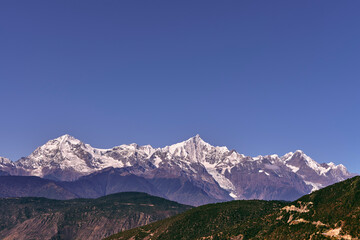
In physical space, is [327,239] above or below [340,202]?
below

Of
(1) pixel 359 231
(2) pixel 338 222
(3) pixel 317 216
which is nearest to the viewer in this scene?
(1) pixel 359 231

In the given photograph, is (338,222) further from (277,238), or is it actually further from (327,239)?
(277,238)

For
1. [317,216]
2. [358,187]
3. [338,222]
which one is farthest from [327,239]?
[358,187]

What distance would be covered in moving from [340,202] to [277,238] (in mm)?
37541

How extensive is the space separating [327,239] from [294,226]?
108 ft

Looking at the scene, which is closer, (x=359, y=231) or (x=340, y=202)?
(x=359, y=231)

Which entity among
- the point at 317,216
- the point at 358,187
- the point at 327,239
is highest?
the point at 358,187

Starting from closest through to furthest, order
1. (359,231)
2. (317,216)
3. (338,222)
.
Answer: (359,231)
(338,222)
(317,216)

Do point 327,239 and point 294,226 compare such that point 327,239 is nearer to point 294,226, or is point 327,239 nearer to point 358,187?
point 294,226

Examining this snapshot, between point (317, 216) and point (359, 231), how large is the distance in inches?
1377

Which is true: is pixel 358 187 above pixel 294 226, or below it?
above

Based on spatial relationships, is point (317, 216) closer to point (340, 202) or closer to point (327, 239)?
point (340, 202)

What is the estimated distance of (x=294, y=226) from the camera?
200 meters

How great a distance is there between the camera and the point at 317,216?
19425 centimetres
